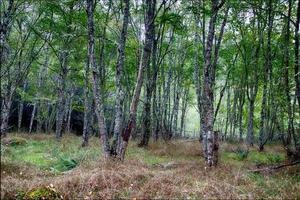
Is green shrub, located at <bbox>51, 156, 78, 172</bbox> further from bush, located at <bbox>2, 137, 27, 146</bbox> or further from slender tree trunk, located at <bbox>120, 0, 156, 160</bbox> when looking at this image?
bush, located at <bbox>2, 137, 27, 146</bbox>

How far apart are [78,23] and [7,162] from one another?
11.8 meters

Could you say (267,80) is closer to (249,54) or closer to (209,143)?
(249,54)

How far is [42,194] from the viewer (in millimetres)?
7348

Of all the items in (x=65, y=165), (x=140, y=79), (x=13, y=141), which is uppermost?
(x=140, y=79)

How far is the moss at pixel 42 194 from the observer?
730 cm

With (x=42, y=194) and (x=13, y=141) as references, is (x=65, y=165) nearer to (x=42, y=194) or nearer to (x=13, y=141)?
(x=42, y=194)

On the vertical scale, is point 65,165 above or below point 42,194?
above

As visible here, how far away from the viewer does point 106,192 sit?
7984mm

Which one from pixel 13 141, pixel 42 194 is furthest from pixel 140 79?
pixel 13 141

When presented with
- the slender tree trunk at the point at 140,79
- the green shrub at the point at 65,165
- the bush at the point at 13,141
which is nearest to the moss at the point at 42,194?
the green shrub at the point at 65,165

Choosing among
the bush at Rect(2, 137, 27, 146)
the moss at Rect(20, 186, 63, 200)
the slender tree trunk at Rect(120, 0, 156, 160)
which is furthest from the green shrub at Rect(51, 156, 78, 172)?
the bush at Rect(2, 137, 27, 146)

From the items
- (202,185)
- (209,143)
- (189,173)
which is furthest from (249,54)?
(202,185)

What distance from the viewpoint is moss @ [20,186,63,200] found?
7.30 meters

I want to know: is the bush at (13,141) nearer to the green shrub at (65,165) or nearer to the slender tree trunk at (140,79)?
the green shrub at (65,165)
